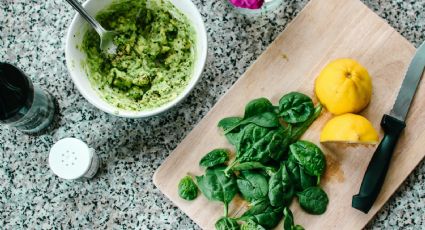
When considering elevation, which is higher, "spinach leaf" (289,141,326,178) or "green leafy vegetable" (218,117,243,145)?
"green leafy vegetable" (218,117,243,145)

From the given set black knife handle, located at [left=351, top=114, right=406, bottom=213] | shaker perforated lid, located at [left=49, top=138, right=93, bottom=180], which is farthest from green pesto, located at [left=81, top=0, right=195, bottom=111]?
black knife handle, located at [left=351, top=114, right=406, bottom=213]

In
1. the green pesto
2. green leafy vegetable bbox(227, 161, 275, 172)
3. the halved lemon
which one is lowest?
green leafy vegetable bbox(227, 161, 275, 172)

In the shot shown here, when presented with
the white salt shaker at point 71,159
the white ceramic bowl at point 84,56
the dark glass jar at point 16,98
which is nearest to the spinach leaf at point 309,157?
the white ceramic bowl at point 84,56

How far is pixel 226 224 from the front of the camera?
3.85 feet

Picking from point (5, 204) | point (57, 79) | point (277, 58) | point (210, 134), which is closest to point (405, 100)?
point (277, 58)

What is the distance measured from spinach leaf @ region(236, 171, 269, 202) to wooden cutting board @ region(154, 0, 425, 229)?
36mm

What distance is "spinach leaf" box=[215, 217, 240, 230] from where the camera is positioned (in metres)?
1.17

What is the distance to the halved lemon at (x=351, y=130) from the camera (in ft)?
3.65

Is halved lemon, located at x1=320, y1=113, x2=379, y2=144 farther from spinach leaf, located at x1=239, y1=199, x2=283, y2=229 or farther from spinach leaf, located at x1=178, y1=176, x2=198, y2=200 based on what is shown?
spinach leaf, located at x1=178, y1=176, x2=198, y2=200

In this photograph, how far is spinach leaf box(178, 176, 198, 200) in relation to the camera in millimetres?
1198

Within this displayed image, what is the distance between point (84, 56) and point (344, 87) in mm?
487

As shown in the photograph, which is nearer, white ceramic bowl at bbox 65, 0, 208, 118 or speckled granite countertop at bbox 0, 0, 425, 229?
white ceramic bowl at bbox 65, 0, 208, 118

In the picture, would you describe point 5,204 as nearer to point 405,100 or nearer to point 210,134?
point 210,134

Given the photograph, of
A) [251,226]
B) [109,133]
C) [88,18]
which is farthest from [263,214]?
[88,18]
